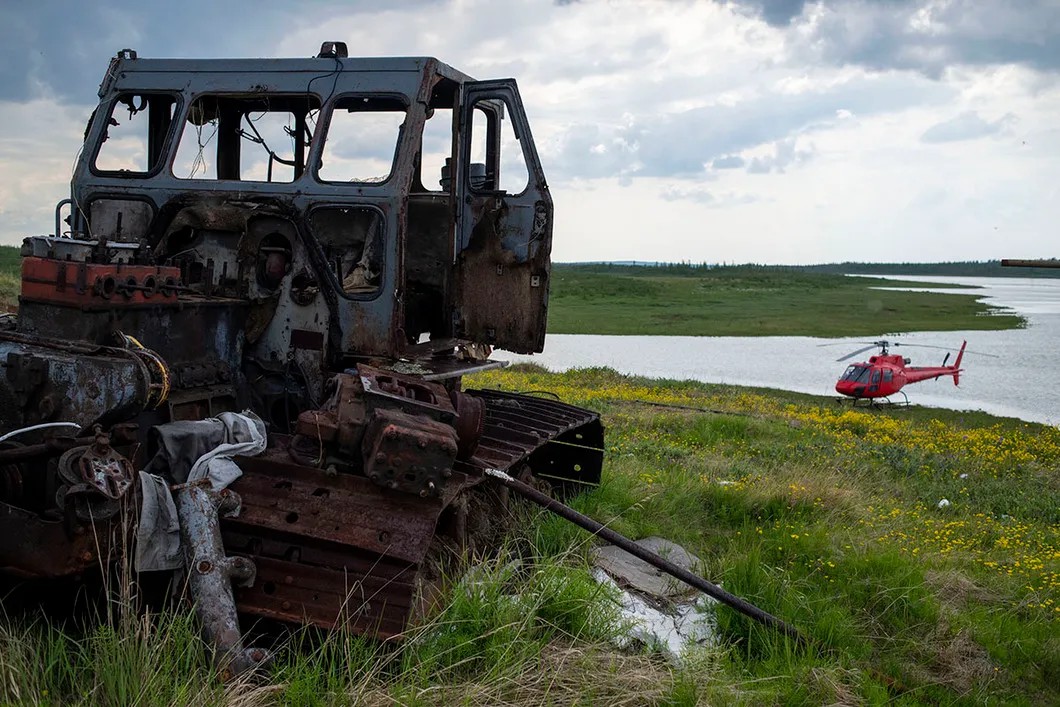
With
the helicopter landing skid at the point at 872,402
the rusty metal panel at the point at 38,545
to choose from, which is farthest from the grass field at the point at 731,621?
the helicopter landing skid at the point at 872,402

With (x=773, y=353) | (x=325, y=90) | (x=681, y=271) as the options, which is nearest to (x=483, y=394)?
(x=325, y=90)

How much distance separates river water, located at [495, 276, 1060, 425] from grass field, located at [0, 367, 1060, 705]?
15542 mm

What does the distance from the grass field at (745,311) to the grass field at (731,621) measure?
27837 mm

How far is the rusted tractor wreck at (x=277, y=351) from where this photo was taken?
13.0 feet

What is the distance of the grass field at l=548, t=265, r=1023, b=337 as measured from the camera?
41.3m

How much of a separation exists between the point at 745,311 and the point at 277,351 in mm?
44585

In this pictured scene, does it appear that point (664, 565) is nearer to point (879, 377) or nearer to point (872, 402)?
point (872, 402)

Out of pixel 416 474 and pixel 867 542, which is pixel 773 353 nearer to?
pixel 867 542

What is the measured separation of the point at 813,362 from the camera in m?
32.9

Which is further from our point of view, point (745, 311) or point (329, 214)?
point (745, 311)

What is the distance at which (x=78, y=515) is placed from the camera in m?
3.64

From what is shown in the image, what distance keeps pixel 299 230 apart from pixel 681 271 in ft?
325

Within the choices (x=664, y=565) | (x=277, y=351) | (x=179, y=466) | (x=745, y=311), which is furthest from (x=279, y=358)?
(x=745, y=311)

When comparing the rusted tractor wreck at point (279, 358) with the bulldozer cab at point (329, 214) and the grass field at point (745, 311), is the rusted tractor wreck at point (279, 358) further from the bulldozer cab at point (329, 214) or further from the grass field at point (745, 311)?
the grass field at point (745, 311)
